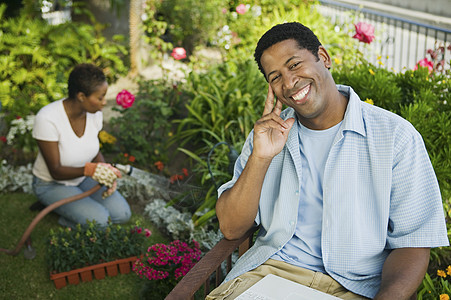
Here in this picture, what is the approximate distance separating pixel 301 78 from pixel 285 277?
2.73 ft

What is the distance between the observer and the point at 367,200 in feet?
6.18

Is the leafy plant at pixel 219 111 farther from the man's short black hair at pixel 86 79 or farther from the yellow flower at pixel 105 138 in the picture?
the man's short black hair at pixel 86 79

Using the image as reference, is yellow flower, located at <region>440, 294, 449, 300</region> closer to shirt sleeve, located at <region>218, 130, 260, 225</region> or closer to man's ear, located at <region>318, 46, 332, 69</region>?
shirt sleeve, located at <region>218, 130, 260, 225</region>

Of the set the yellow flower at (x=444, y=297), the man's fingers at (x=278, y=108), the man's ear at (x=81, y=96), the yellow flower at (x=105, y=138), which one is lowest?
the yellow flower at (x=105, y=138)

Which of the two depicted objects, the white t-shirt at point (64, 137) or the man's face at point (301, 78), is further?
the white t-shirt at point (64, 137)

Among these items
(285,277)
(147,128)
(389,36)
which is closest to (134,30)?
(147,128)

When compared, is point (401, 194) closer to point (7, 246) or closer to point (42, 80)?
point (7, 246)

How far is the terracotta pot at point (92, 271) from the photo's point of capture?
3.13 meters

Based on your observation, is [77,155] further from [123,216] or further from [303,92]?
[303,92]

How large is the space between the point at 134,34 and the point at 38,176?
333cm

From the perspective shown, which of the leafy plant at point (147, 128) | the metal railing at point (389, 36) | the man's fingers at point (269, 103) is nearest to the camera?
the man's fingers at point (269, 103)

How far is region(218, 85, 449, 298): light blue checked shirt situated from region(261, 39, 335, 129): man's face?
0.12 meters


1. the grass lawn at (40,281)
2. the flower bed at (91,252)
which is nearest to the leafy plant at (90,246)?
the flower bed at (91,252)

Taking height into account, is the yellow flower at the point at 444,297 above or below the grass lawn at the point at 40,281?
above
